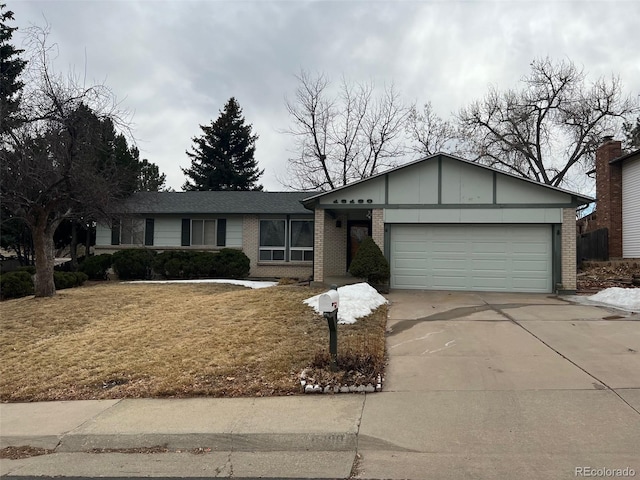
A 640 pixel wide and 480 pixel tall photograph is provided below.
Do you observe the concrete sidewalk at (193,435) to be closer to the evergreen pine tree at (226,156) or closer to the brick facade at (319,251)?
the brick facade at (319,251)

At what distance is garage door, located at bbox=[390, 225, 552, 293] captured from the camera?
14.5 metres

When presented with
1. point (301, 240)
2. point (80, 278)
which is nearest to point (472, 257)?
point (301, 240)

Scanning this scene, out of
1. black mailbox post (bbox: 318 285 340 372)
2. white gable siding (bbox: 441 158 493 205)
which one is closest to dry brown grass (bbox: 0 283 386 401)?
black mailbox post (bbox: 318 285 340 372)

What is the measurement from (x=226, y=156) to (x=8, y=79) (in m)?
26.5

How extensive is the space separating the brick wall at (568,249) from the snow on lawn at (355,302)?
6.19 metres

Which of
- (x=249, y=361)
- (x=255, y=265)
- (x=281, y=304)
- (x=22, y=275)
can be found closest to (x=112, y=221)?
(x=22, y=275)

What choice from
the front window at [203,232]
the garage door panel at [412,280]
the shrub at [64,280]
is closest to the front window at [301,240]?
the front window at [203,232]

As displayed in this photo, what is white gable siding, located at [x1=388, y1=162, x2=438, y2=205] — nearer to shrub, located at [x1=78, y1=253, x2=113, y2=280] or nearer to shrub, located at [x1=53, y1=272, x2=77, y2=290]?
shrub, located at [x1=53, y1=272, x2=77, y2=290]

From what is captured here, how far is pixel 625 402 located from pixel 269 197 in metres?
18.5

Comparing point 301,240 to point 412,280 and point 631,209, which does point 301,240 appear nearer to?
point 412,280

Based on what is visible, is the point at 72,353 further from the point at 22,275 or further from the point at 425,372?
the point at 22,275

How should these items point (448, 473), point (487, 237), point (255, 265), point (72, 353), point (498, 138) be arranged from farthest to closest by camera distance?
point (498, 138)
point (255, 265)
point (487, 237)
point (72, 353)
point (448, 473)

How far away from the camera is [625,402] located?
511 cm

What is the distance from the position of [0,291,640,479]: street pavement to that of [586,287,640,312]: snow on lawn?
4.46m
